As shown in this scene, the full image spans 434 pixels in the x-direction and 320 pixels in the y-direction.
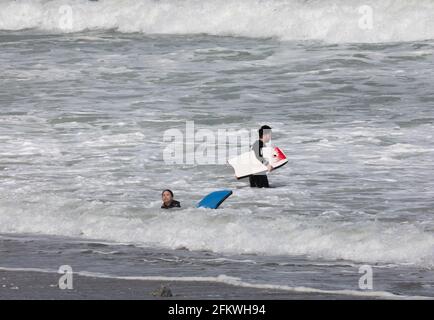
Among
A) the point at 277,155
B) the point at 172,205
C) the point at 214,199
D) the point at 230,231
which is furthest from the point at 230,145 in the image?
the point at 230,231

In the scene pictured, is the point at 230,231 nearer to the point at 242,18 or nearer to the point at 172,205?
the point at 172,205

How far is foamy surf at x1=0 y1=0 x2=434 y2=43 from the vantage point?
29297 millimetres

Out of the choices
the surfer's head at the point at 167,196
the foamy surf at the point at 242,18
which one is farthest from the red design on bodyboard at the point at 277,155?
the foamy surf at the point at 242,18

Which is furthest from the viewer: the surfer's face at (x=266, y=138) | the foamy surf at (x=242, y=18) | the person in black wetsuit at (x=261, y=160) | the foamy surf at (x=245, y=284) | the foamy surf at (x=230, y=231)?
the foamy surf at (x=242, y=18)

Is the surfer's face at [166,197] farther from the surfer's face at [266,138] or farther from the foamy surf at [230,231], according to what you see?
the surfer's face at [266,138]

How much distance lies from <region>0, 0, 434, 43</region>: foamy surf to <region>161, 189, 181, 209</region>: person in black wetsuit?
15596mm

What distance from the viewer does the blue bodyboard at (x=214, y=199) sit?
1386 cm

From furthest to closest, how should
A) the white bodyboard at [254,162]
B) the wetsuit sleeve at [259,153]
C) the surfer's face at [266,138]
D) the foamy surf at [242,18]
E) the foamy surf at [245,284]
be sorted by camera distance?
the foamy surf at [242,18]
the surfer's face at [266,138]
the wetsuit sleeve at [259,153]
the white bodyboard at [254,162]
the foamy surf at [245,284]

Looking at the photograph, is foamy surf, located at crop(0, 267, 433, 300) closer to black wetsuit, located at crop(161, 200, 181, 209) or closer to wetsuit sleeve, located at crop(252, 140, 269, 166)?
black wetsuit, located at crop(161, 200, 181, 209)

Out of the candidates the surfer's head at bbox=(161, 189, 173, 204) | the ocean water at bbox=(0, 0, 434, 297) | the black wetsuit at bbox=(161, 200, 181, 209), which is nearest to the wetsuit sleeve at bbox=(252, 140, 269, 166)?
the ocean water at bbox=(0, 0, 434, 297)

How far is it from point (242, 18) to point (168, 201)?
19.3 metres

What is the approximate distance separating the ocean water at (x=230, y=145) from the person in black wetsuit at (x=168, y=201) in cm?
20

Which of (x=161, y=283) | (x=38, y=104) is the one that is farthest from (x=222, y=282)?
(x=38, y=104)

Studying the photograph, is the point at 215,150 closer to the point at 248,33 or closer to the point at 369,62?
the point at 369,62
